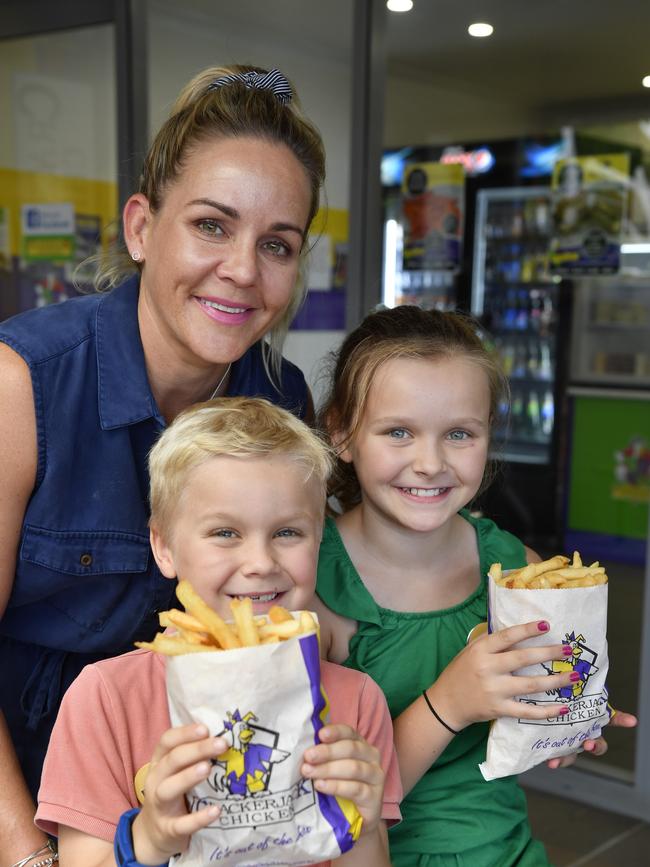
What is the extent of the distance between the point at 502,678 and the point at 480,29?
152 inches

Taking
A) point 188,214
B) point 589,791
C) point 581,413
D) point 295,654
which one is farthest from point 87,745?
point 581,413

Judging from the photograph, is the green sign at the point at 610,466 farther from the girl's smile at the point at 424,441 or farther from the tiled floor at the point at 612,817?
A: the girl's smile at the point at 424,441

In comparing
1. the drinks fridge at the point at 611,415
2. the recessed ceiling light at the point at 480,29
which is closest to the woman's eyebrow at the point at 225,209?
the recessed ceiling light at the point at 480,29

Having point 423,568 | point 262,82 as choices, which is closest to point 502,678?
point 423,568

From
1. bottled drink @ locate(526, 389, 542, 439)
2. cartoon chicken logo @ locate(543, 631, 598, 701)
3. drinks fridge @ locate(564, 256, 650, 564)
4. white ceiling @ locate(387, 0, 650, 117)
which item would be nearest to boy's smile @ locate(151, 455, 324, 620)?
cartoon chicken logo @ locate(543, 631, 598, 701)

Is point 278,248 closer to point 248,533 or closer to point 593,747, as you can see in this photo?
point 248,533

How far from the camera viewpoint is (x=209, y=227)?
65.9 inches

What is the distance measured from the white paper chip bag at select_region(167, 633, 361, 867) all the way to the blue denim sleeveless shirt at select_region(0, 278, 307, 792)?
601 millimetres

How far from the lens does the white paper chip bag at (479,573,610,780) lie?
1475 millimetres

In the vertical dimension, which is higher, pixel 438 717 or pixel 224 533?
pixel 224 533

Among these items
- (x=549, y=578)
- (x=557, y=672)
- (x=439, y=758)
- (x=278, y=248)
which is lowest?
(x=439, y=758)

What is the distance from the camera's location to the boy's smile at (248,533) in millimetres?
1360

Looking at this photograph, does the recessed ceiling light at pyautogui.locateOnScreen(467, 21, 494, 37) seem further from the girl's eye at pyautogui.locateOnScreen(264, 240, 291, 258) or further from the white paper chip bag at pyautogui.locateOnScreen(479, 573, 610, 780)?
the white paper chip bag at pyautogui.locateOnScreen(479, 573, 610, 780)

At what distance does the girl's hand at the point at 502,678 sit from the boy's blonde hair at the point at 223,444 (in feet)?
1.14
